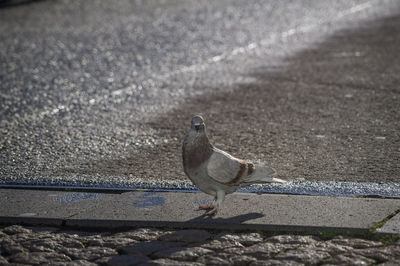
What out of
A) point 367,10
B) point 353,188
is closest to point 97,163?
point 353,188

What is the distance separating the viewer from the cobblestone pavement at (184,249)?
4.25 m

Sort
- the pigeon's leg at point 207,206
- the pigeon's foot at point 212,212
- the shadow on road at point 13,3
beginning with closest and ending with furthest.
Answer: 1. the pigeon's foot at point 212,212
2. the pigeon's leg at point 207,206
3. the shadow on road at point 13,3

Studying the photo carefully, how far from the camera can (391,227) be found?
4.58 m

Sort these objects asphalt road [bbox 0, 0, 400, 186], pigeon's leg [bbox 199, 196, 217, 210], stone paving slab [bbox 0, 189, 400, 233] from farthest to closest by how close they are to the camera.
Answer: asphalt road [bbox 0, 0, 400, 186], pigeon's leg [bbox 199, 196, 217, 210], stone paving slab [bbox 0, 189, 400, 233]

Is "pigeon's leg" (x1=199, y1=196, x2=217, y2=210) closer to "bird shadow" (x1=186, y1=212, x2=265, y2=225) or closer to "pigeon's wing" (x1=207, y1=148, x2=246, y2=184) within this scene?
"bird shadow" (x1=186, y1=212, x2=265, y2=225)

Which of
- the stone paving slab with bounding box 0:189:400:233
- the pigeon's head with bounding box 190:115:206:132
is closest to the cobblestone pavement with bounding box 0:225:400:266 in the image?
the stone paving slab with bounding box 0:189:400:233

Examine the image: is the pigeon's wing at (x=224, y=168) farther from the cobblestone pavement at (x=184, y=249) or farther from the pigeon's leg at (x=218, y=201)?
the cobblestone pavement at (x=184, y=249)

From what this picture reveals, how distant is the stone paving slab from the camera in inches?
186

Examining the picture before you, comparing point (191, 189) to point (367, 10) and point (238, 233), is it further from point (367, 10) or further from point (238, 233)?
point (367, 10)

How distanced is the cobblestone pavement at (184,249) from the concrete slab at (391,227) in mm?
132

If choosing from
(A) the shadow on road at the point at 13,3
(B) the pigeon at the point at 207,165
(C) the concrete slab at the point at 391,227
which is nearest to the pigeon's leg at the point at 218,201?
(B) the pigeon at the point at 207,165

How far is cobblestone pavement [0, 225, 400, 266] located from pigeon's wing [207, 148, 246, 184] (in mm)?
370

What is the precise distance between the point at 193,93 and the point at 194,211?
4839mm

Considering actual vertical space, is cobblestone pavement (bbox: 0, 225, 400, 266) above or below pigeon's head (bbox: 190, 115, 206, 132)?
below
